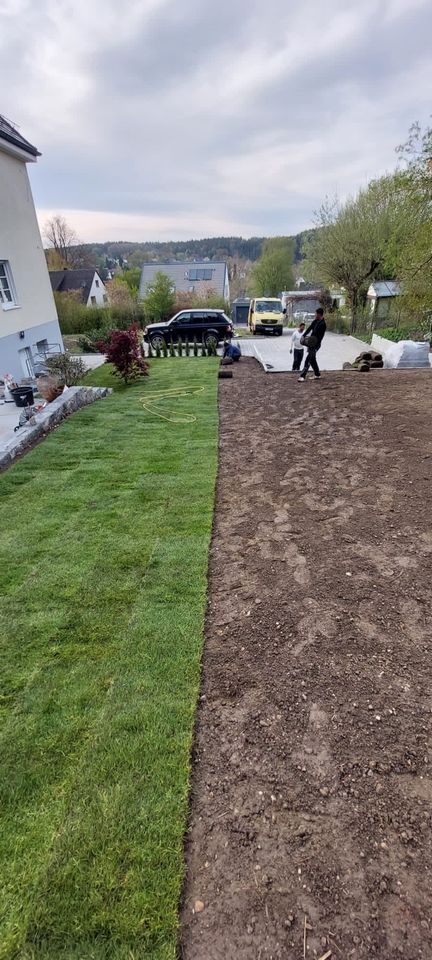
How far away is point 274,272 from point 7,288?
155 ft

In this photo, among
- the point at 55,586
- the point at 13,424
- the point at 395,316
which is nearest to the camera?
the point at 55,586

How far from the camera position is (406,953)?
4.87 feet

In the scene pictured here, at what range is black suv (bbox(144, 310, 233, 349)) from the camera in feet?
58.2

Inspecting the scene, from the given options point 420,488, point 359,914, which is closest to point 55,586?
point 359,914

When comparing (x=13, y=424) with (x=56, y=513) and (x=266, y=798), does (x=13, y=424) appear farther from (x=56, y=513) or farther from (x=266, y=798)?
(x=266, y=798)

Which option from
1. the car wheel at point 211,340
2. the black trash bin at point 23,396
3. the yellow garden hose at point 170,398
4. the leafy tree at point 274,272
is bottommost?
the yellow garden hose at point 170,398

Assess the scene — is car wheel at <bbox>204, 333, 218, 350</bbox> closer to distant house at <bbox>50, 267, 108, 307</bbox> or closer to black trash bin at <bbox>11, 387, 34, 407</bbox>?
black trash bin at <bbox>11, 387, 34, 407</bbox>

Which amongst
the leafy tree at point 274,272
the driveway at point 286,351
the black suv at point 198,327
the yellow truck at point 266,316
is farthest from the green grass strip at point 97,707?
the leafy tree at point 274,272

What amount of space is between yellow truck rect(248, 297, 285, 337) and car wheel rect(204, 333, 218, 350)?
532cm

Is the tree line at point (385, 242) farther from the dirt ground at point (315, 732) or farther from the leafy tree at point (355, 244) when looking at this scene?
the dirt ground at point (315, 732)

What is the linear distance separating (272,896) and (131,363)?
35.7ft

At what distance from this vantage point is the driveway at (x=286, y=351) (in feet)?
44.8

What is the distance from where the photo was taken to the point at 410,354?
494 inches

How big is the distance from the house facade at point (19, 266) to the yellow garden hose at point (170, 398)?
13.2ft
